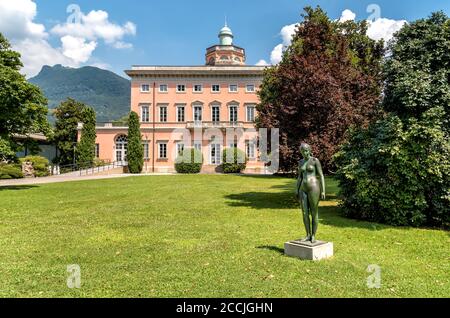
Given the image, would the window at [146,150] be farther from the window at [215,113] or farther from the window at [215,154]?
the window at [215,113]

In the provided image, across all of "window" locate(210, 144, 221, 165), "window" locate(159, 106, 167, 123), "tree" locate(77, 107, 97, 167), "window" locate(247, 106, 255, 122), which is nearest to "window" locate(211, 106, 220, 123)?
"window" locate(210, 144, 221, 165)

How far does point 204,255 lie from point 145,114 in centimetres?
3980

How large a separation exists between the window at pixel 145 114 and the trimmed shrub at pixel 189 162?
837 cm

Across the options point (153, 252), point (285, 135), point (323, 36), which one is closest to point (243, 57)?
point (323, 36)

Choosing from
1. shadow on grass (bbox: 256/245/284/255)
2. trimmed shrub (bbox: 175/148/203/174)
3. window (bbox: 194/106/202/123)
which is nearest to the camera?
shadow on grass (bbox: 256/245/284/255)

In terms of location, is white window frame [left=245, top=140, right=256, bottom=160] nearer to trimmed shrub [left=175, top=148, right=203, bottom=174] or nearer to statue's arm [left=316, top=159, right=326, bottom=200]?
trimmed shrub [left=175, top=148, right=203, bottom=174]

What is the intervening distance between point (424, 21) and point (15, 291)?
510 inches

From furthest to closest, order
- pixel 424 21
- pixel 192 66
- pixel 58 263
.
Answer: pixel 192 66 → pixel 424 21 → pixel 58 263

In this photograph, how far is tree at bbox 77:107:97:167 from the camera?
127ft

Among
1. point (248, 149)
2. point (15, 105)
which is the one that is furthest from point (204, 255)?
point (248, 149)

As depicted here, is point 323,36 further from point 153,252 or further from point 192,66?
point 192,66

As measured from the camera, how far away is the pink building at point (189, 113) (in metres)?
42.9

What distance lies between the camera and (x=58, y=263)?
5859 millimetres
